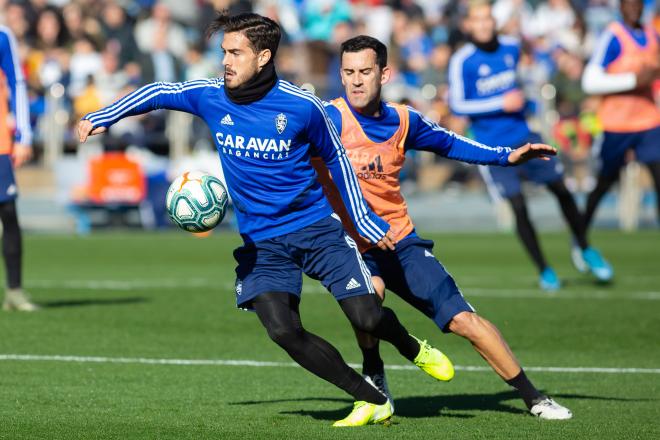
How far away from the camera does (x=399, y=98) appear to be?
2344 centimetres

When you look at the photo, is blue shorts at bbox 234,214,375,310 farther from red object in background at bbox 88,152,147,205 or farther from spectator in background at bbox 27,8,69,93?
spectator in background at bbox 27,8,69,93

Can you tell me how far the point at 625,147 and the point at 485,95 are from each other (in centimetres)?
178

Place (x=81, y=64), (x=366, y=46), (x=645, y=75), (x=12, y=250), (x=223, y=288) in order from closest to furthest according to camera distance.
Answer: (x=366, y=46), (x=12, y=250), (x=645, y=75), (x=223, y=288), (x=81, y=64)

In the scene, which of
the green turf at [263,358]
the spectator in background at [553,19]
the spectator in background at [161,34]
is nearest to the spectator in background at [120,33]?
the spectator in background at [161,34]

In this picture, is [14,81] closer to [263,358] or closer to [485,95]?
[263,358]

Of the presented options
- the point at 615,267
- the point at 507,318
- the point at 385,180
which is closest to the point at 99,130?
the point at 385,180

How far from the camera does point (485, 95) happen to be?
43.2ft

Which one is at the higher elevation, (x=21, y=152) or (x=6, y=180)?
(x=21, y=152)

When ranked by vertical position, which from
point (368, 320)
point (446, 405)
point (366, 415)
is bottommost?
point (446, 405)

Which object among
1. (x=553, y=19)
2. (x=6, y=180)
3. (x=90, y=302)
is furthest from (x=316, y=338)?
(x=553, y=19)

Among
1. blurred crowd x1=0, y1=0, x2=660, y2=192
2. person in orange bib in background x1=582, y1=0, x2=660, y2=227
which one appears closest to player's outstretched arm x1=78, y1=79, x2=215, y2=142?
person in orange bib in background x1=582, y1=0, x2=660, y2=227

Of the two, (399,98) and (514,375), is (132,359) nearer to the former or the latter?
(514,375)

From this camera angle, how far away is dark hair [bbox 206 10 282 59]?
681 cm

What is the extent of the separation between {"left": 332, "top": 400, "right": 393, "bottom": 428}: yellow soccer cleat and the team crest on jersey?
147 cm
